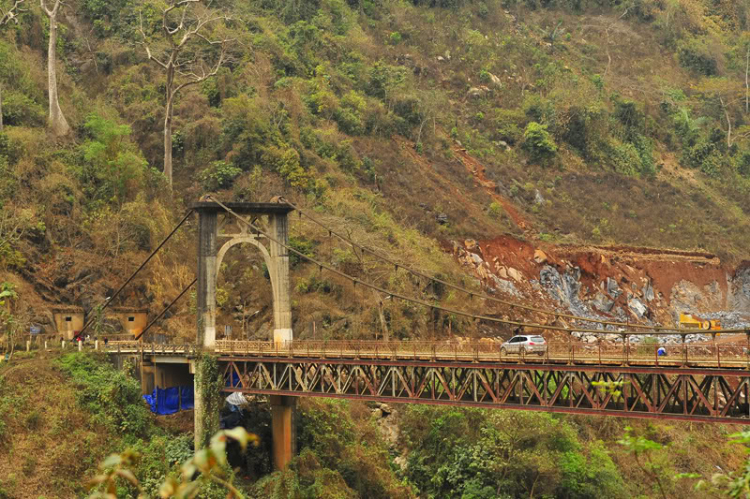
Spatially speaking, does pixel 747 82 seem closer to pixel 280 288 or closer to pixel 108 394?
pixel 280 288

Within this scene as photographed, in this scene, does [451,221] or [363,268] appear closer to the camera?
[363,268]

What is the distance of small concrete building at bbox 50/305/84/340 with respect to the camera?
4722 centimetres

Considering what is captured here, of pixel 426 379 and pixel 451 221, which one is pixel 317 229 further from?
pixel 426 379

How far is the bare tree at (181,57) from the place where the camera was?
196ft

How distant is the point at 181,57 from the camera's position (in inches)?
2783

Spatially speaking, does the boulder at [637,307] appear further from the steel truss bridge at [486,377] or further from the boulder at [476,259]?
the steel truss bridge at [486,377]

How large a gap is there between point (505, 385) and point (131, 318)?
2386 centimetres

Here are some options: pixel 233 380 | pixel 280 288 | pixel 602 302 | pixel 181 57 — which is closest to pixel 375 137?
pixel 181 57

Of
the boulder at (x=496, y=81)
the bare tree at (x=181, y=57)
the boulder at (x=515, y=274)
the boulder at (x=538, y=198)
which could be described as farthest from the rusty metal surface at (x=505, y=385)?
Result: the boulder at (x=496, y=81)

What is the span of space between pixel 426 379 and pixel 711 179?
59253 mm

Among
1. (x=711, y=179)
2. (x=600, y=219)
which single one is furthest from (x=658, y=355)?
(x=711, y=179)

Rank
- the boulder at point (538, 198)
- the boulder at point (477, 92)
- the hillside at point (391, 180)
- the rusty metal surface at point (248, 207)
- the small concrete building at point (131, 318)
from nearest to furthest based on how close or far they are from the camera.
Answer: the rusty metal surface at point (248, 207), the hillside at point (391, 180), the small concrete building at point (131, 318), the boulder at point (538, 198), the boulder at point (477, 92)

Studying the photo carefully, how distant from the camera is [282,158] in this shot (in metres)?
59.9

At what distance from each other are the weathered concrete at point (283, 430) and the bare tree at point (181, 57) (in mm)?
24352
